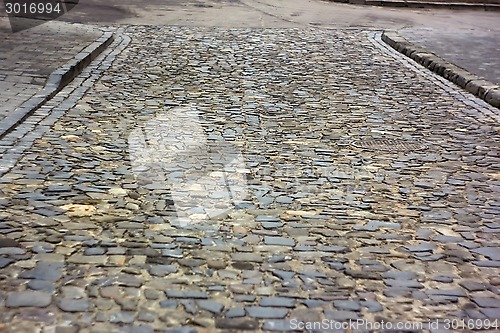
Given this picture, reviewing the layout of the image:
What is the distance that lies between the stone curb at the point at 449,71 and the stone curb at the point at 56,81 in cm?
473

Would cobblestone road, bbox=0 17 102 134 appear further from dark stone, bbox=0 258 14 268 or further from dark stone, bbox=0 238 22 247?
dark stone, bbox=0 258 14 268

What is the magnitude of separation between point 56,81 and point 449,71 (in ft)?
17.0

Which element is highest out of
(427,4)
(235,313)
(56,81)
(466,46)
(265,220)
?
(235,313)

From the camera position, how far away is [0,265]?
12.1ft

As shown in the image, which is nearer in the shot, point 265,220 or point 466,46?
point 265,220

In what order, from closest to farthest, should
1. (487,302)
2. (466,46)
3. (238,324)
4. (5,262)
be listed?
(238,324), (487,302), (5,262), (466,46)

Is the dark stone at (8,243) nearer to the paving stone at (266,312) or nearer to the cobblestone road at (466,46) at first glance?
the paving stone at (266,312)

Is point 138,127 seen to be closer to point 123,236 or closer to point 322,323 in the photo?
point 123,236

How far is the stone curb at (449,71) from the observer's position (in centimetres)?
832

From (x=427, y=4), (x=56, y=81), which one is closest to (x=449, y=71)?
(x=56, y=81)

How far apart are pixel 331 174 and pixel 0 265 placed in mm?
2619

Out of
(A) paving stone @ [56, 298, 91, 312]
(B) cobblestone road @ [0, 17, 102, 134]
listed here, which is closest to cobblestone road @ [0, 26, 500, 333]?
(A) paving stone @ [56, 298, 91, 312]

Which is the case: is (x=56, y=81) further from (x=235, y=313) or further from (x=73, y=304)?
(x=235, y=313)

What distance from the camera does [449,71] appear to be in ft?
31.4
